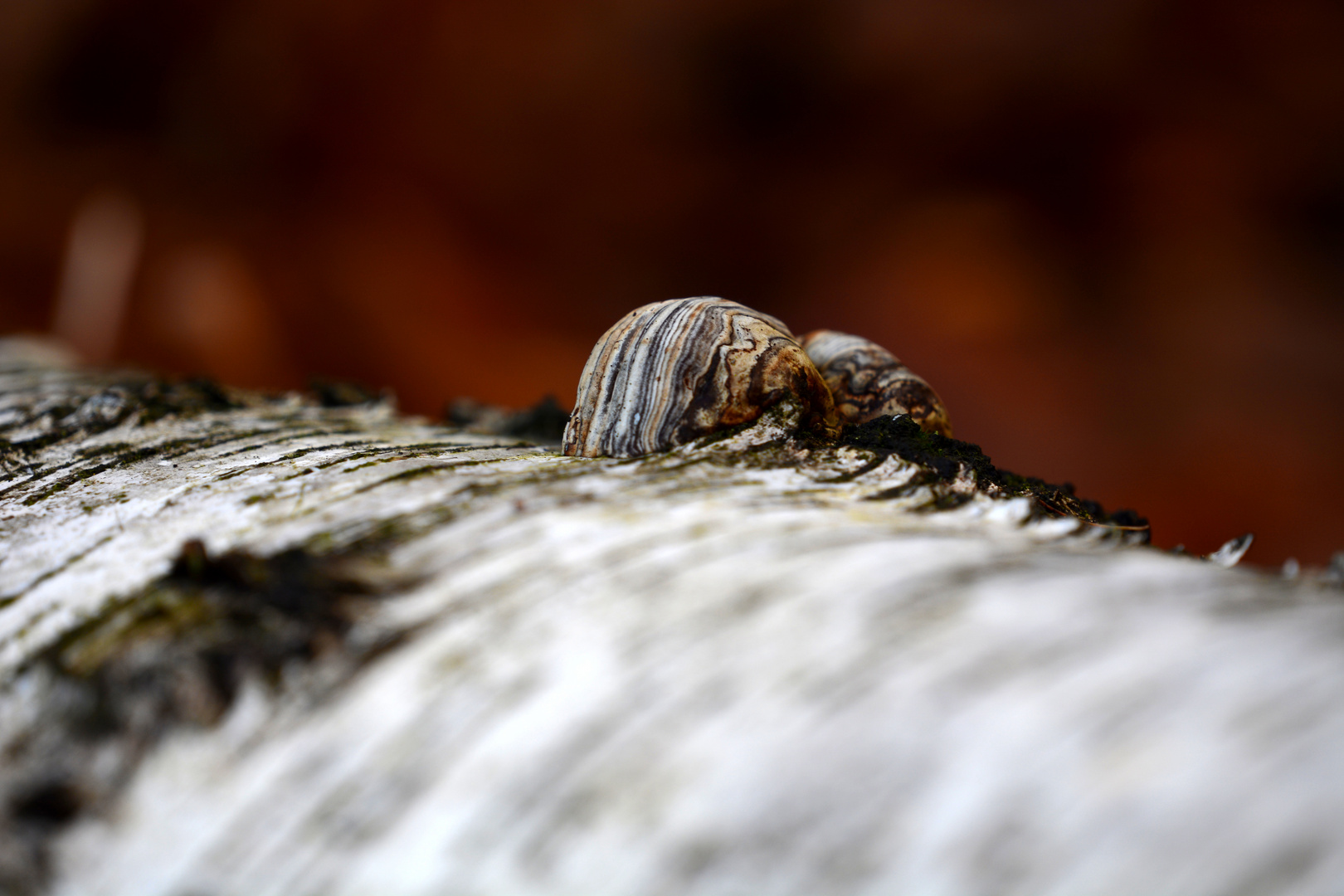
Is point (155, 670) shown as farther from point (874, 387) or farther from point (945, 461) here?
point (874, 387)

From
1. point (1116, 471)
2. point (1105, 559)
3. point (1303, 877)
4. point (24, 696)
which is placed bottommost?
point (1116, 471)

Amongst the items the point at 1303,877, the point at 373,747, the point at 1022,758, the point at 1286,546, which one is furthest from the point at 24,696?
the point at 1286,546

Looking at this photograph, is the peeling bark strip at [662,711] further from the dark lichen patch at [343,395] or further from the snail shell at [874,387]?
the dark lichen patch at [343,395]

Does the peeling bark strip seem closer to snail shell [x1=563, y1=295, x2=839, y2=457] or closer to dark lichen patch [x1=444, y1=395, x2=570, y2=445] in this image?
snail shell [x1=563, y1=295, x2=839, y2=457]

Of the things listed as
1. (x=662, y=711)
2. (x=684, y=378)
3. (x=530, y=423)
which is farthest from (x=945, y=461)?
(x=530, y=423)

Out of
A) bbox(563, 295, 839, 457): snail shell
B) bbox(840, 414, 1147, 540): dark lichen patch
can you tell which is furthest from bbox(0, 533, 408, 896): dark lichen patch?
bbox(840, 414, 1147, 540): dark lichen patch

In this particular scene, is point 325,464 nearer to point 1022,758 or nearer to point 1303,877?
point 1022,758
